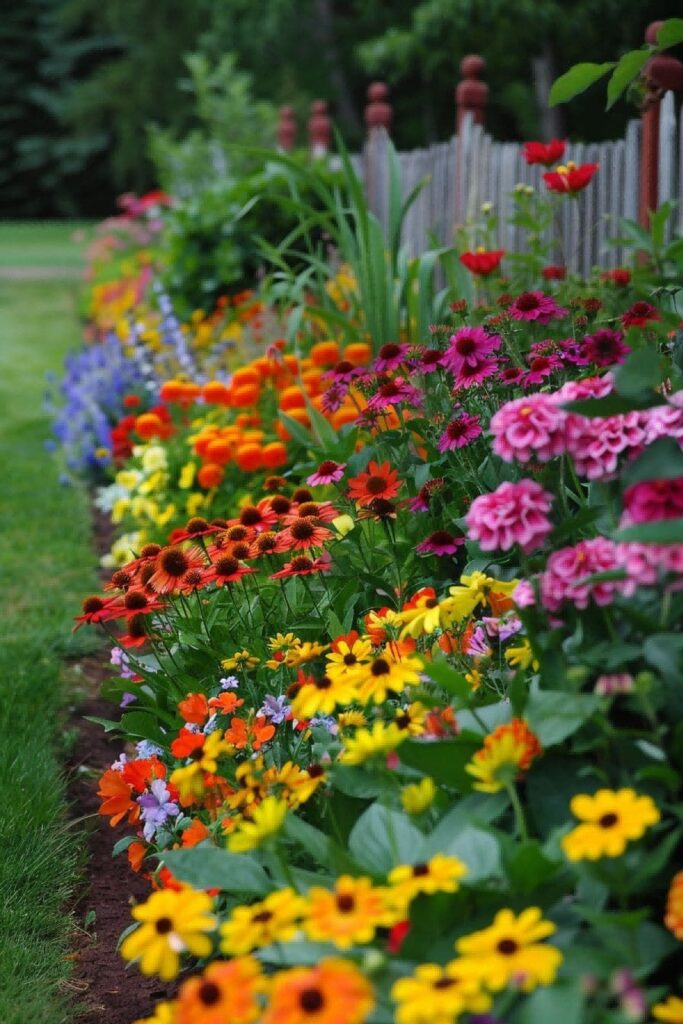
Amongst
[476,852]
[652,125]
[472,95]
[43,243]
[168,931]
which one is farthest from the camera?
[43,243]

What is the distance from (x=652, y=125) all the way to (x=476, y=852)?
12.1 ft

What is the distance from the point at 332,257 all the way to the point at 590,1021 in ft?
17.6

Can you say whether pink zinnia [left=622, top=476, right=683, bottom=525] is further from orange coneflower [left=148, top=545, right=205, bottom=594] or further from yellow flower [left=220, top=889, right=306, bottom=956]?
orange coneflower [left=148, top=545, right=205, bottom=594]

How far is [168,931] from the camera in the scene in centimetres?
138

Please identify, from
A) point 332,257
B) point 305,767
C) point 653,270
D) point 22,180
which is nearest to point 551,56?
point 332,257

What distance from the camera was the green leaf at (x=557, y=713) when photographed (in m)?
1.52

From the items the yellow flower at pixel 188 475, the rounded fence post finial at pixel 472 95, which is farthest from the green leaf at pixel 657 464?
the rounded fence post finial at pixel 472 95

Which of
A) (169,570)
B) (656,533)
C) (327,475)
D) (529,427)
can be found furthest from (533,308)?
(656,533)

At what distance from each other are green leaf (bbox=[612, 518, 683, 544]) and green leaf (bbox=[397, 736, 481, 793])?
1.24ft

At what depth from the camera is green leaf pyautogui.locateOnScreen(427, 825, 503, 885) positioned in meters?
1.48

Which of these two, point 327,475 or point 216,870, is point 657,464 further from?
point 327,475

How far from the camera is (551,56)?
14727 mm

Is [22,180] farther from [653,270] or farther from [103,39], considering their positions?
[653,270]

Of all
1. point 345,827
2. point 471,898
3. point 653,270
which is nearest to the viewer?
point 471,898
